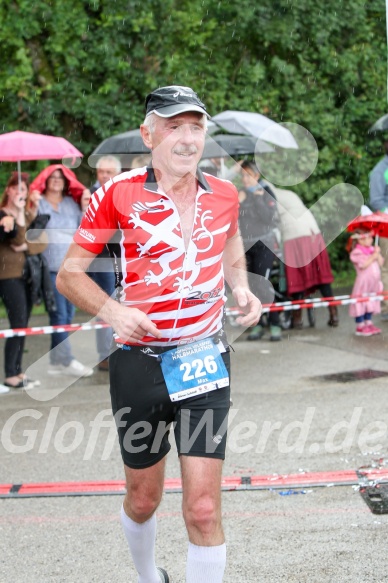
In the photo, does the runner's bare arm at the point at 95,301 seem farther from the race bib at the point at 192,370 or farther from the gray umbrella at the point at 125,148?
the gray umbrella at the point at 125,148

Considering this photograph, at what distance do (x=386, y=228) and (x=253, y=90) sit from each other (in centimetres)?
618

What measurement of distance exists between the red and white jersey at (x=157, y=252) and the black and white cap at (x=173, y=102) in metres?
0.25

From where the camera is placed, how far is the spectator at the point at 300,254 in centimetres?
1158

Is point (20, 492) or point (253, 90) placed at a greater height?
point (253, 90)

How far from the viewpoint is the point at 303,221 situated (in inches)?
462

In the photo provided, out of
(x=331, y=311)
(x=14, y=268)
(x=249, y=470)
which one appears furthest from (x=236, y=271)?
(x=331, y=311)

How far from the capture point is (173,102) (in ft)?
13.0

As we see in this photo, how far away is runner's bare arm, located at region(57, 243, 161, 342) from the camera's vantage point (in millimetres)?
3715

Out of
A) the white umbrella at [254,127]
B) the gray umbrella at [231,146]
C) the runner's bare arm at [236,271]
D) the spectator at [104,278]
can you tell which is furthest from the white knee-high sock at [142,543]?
the white umbrella at [254,127]

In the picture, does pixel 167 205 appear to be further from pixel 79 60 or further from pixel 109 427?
pixel 79 60

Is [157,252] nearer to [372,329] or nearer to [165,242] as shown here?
[165,242]

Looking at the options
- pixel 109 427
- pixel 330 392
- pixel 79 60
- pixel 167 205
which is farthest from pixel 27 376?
pixel 79 60

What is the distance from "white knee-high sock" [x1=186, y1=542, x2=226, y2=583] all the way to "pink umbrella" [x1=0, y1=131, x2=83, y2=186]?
675cm

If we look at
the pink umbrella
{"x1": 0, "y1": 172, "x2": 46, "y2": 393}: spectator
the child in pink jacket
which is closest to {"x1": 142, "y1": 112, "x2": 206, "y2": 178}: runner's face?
{"x1": 0, "y1": 172, "x2": 46, "y2": 393}: spectator
